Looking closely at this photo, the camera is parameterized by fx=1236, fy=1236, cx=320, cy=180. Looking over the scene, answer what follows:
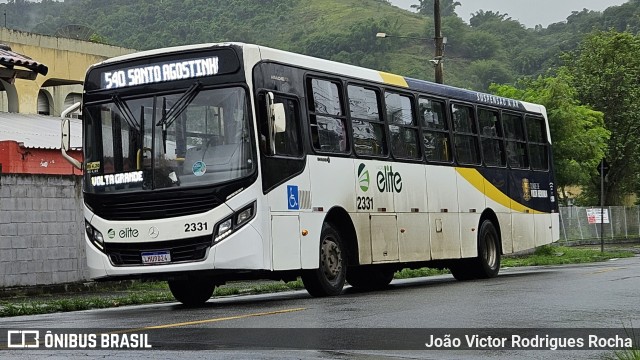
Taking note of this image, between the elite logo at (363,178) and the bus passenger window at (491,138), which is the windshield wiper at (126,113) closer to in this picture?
the elite logo at (363,178)

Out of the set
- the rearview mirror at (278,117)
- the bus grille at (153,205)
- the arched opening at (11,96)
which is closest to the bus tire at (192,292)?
the bus grille at (153,205)

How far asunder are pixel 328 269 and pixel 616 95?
63087 millimetres

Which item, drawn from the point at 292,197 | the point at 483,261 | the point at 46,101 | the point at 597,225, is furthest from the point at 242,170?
the point at 597,225

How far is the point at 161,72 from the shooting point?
1658 centimetres

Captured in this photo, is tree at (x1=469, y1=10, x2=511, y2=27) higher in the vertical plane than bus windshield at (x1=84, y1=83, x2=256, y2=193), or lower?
higher

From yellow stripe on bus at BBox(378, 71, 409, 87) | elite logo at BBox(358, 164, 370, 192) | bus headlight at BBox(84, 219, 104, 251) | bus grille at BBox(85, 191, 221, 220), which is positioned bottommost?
bus headlight at BBox(84, 219, 104, 251)

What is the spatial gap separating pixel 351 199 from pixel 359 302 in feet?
10.8

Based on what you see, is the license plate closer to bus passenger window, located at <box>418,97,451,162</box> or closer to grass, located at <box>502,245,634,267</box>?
bus passenger window, located at <box>418,97,451,162</box>

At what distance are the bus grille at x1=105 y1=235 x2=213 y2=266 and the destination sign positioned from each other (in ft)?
7.26

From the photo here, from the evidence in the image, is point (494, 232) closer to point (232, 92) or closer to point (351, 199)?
point (351, 199)

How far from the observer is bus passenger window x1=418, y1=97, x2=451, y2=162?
70.5 feet

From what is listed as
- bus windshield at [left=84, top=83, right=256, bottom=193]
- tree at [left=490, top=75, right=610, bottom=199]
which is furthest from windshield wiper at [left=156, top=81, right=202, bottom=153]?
tree at [left=490, top=75, right=610, bottom=199]

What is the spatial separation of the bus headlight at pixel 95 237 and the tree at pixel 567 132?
1737 inches

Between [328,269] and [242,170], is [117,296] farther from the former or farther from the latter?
[242,170]
